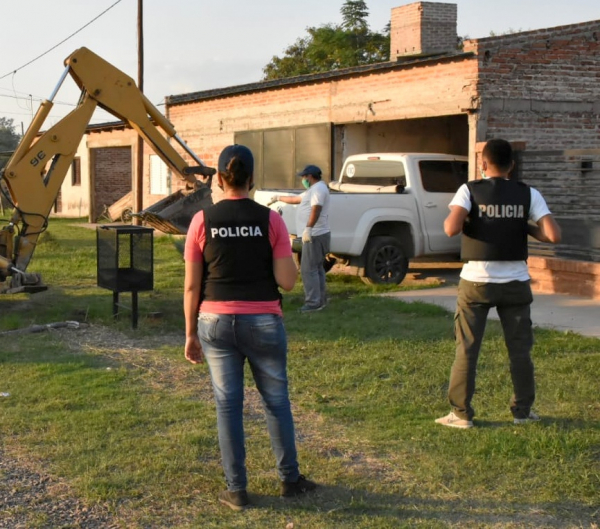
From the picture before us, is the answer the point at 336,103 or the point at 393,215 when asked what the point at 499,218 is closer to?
the point at 393,215

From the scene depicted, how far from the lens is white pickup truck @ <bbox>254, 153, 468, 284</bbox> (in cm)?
1362

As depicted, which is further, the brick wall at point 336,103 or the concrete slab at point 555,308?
the brick wall at point 336,103

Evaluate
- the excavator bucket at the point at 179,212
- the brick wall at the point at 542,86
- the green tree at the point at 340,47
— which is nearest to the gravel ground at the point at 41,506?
the excavator bucket at the point at 179,212

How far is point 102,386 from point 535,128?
407 inches

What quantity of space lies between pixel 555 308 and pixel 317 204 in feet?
10.8

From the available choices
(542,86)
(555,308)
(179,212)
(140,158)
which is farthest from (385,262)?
(140,158)

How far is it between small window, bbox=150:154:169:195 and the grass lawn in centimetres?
1623

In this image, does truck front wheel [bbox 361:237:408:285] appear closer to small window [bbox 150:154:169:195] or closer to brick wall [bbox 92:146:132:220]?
small window [bbox 150:154:169:195]

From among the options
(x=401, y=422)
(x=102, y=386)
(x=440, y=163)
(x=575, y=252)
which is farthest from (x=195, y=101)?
(x=401, y=422)

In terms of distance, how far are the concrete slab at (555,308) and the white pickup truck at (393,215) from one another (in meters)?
0.90

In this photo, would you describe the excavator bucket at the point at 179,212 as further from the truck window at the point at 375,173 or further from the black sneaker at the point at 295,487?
the black sneaker at the point at 295,487

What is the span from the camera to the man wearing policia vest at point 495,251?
603 cm

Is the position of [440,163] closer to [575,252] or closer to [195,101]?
[575,252]

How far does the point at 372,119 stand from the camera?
58.9ft
